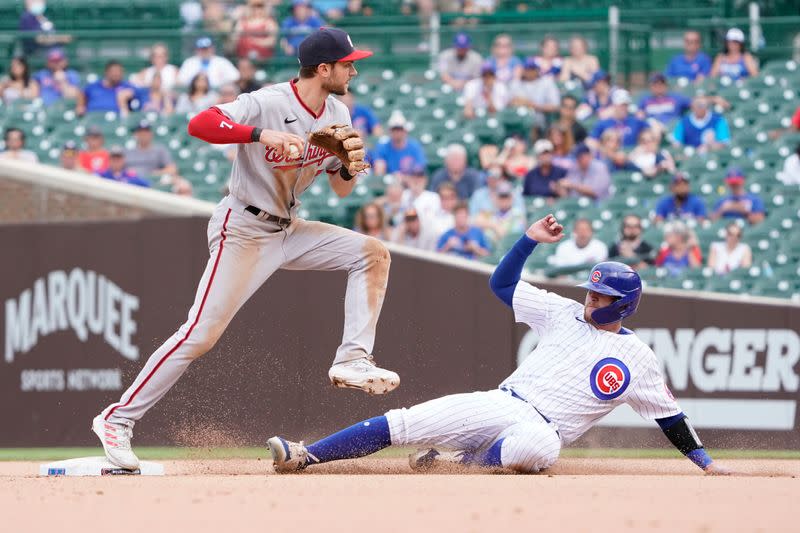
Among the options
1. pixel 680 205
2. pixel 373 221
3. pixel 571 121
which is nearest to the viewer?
pixel 373 221

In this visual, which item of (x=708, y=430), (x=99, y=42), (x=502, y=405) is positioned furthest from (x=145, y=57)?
(x=502, y=405)

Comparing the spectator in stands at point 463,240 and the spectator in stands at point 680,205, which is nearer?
the spectator in stands at point 463,240

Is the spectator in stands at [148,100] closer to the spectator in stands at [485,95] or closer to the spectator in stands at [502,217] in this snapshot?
the spectator in stands at [485,95]

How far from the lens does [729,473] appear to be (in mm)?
6852

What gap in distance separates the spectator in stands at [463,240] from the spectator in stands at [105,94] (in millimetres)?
4924

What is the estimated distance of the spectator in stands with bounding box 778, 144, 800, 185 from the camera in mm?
12492

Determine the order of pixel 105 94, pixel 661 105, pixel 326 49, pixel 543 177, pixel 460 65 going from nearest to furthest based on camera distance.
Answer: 1. pixel 326 49
2. pixel 543 177
3. pixel 661 105
4. pixel 460 65
5. pixel 105 94

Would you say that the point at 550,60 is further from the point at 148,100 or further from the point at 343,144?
the point at 343,144

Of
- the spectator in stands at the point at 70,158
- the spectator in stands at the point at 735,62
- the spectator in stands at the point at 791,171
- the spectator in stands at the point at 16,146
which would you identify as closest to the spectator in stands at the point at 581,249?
the spectator in stands at the point at 791,171

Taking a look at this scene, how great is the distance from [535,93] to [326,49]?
7.37 m

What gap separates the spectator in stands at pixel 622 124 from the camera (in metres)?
13.0

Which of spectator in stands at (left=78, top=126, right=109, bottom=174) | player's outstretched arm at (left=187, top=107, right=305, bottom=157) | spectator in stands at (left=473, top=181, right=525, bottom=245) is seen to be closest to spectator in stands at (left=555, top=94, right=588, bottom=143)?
spectator in stands at (left=473, top=181, right=525, bottom=245)

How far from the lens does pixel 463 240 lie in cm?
1118

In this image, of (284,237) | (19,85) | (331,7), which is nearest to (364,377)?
(284,237)
